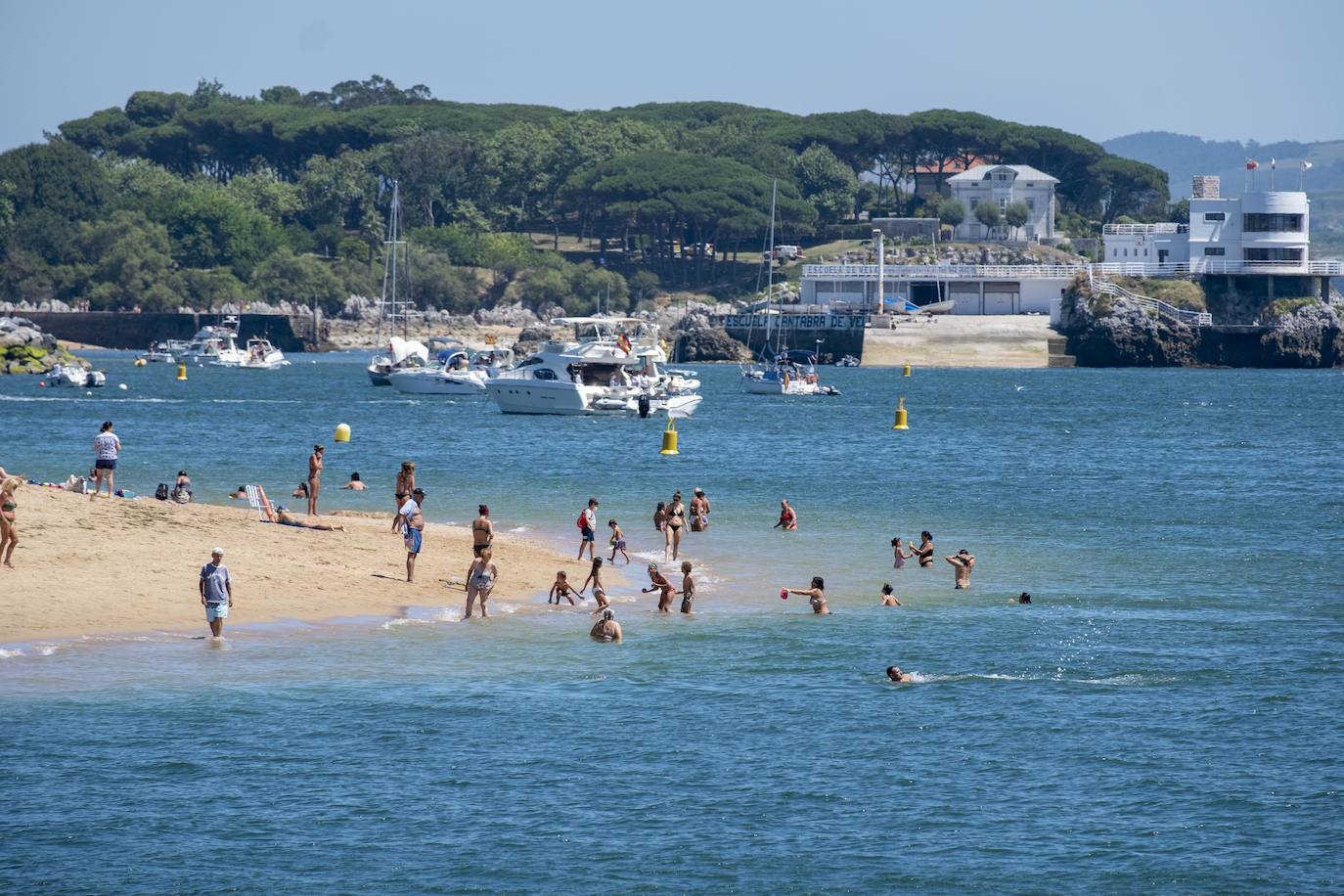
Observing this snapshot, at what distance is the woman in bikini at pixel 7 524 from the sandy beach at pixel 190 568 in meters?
0.35

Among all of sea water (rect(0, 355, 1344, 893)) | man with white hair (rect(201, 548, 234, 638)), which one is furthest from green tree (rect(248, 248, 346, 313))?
man with white hair (rect(201, 548, 234, 638))

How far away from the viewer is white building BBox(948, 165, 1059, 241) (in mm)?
194875

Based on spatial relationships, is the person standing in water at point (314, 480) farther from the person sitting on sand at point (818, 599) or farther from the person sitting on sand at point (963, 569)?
the person sitting on sand at point (963, 569)

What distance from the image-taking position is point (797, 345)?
511ft

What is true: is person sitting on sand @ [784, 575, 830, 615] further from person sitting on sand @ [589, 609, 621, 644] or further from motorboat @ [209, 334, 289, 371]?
motorboat @ [209, 334, 289, 371]

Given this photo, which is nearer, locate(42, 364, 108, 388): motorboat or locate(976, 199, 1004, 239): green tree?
locate(42, 364, 108, 388): motorboat

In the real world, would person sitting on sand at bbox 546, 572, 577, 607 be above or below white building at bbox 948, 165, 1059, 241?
below

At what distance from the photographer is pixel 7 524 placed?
31.2 meters

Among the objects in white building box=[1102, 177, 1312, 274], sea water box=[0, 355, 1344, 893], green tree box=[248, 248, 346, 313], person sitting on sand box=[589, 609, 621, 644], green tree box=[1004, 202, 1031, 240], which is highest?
green tree box=[1004, 202, 1031, 240]

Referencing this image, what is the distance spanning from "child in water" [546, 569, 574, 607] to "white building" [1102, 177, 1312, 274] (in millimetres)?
121220

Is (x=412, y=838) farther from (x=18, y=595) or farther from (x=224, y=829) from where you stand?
(x=18, y=595)

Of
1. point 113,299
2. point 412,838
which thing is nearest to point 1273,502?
point 412,838

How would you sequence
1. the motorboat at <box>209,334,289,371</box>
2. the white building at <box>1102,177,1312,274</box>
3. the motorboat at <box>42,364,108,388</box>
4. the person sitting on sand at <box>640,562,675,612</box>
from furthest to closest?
the motorboat at <box>209,334,289,371</box>, the white building at <box>1102,177,1312,274</box>, the motorboat at <box>42,364,108,388</box>, the person sitting on sand at <box>640,562,675,612</box>

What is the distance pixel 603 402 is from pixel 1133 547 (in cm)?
4319
